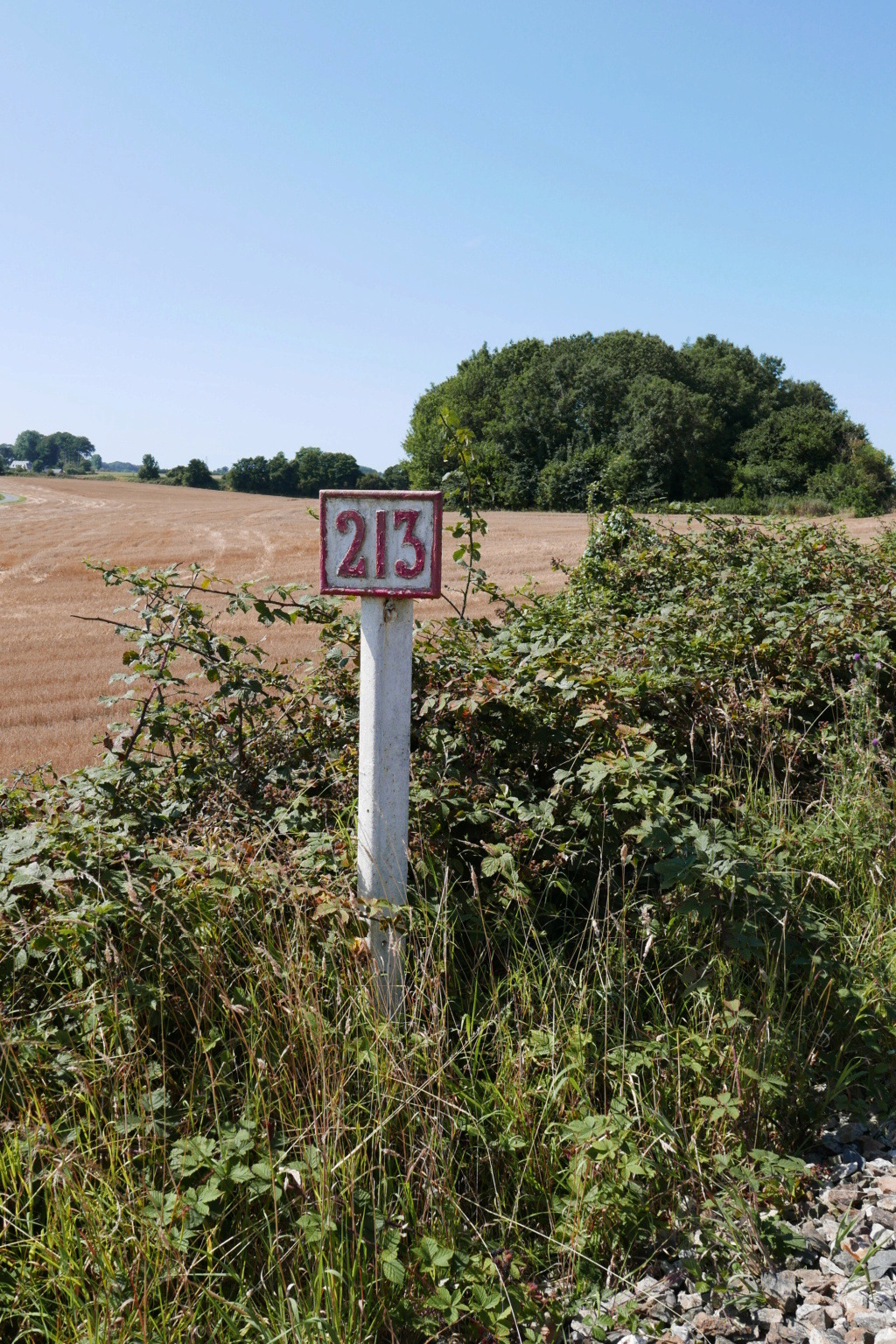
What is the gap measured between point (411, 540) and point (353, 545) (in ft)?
0.57

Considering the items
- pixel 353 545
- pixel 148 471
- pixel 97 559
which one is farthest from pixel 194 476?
pixel 353 545

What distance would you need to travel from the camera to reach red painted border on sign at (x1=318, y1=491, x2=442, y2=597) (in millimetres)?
2650

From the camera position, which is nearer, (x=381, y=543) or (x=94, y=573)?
(x=381, y=543)

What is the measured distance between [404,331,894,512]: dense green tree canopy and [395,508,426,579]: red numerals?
46.6 meters

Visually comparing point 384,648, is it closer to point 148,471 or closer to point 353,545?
point 353,545

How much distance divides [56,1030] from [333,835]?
102 cm

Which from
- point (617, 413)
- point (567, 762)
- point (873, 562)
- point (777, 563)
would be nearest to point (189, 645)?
point (567, 762)

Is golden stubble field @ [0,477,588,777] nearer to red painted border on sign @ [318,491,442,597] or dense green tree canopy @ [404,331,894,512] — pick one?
red painted border on sign @ [318,491,442,597]

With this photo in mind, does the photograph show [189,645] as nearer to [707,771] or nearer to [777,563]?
[707,771]

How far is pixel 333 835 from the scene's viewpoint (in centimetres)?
314

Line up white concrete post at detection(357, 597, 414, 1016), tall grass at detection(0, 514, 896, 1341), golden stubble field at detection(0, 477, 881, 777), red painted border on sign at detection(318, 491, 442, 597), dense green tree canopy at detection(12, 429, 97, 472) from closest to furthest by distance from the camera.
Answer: tall grass at detection(0, 514, 896, 1341) < red painted border on sign at detection(318, 491, 442, 597) < white concrete post at detection(357, 597, 414, 1016) < golden stubble field at detection(0, 477, 881, 777) < dense green tree canopy at detection(12, 429, 97, 472)

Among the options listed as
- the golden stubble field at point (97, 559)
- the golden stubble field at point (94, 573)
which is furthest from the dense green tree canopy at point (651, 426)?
the golden stubble field at point (94, 573)

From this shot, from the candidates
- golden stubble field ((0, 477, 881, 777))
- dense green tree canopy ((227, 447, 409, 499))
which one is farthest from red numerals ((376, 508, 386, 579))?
dense green tree canopy ((227, 447, 409, 499))

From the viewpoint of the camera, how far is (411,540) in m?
2.68
